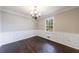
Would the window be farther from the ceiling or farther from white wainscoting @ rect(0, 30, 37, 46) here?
white wainscoting @ rect(0, 30, 37, 46)

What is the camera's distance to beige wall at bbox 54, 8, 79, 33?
57.9 inches

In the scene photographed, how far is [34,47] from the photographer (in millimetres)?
1516

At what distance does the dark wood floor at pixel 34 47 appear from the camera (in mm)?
1447

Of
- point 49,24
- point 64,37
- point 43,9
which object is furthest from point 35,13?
point 64,37

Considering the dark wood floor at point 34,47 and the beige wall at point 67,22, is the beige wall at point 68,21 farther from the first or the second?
the dark wood floor at point 34,47

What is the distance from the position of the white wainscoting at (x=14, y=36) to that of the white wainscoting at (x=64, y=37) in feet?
0.61

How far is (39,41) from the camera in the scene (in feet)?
5.21

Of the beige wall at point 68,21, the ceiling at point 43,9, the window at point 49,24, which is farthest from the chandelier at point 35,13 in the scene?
the beige wall at point 68,21

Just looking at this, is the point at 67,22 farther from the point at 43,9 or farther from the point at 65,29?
the point at 43,9

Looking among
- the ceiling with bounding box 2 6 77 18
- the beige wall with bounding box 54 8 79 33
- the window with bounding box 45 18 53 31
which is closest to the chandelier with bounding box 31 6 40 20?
the ceiling with bounding box 2 6 77 18
